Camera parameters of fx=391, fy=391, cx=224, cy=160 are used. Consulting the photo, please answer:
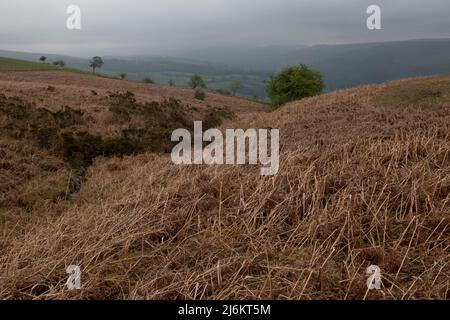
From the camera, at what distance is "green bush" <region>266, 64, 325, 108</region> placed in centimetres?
5347

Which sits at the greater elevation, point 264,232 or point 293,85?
point 293,85

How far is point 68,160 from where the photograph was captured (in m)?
14.5

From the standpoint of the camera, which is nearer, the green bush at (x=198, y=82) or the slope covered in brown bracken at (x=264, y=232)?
the slope covered in brown bracken at (x=264, y=232)

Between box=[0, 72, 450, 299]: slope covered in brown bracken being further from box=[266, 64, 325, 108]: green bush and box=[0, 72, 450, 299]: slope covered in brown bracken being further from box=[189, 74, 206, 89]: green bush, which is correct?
box=[189, 74, 206, 89]: green bush

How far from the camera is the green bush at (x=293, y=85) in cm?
5347

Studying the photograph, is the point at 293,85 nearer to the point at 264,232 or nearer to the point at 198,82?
the point at 264,232

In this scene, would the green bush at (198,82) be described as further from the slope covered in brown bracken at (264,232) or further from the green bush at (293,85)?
the slope covered in brown bracken at (264,232)

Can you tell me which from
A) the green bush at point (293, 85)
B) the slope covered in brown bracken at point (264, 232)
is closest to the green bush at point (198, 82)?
the green bush at point (293, 85)

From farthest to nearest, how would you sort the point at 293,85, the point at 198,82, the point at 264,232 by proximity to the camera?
the point at 198,82 → the point at 293,85 → the point at 264,232

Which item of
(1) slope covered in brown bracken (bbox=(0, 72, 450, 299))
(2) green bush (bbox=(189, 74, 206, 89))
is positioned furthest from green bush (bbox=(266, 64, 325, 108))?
(2) green bush (bbox=(189, 74, 206, 89))

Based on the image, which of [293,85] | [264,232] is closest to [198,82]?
[293,85]

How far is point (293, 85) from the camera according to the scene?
5406 cm
